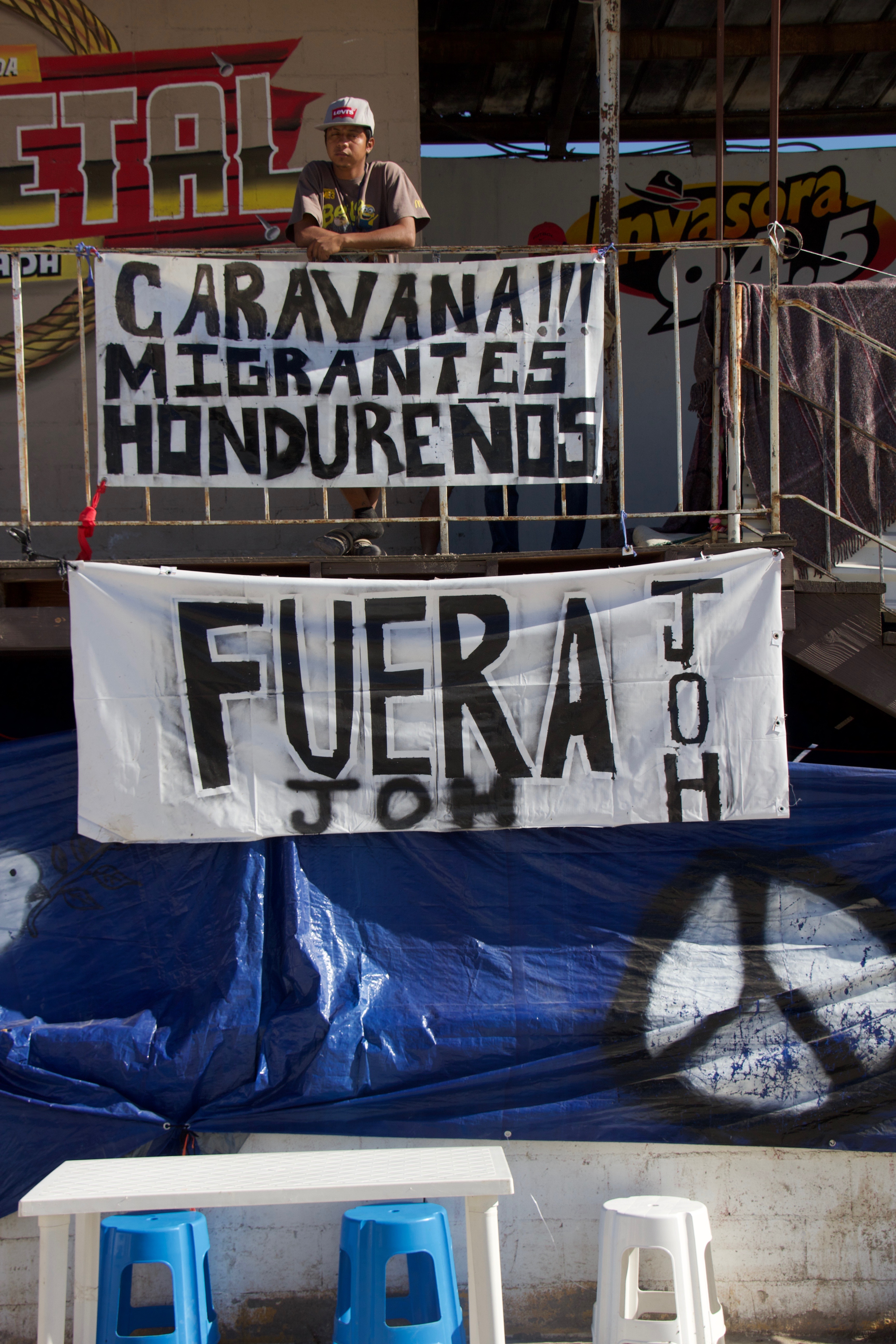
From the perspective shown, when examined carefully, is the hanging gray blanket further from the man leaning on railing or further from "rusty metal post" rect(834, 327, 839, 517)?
the man leaning on railing

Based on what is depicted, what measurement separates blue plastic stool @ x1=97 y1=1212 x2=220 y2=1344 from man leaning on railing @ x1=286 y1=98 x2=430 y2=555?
2.66 metres

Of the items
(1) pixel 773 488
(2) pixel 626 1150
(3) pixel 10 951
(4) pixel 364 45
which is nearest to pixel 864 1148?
(2) pixel 626 1150

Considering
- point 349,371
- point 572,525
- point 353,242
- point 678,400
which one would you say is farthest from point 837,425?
point 572,525

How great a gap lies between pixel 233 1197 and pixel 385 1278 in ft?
2.04

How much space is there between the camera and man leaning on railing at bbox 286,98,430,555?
4750mm

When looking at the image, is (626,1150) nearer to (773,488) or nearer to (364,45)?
(773,488)

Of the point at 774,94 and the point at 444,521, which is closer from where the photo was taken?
the point at 444,521

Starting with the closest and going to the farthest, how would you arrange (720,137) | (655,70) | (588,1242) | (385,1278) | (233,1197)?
(233,1197) → (385,1278) → (588,1242) → (720,137) → (655,70)

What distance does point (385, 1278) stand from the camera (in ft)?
11.5

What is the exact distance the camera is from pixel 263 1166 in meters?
3.58

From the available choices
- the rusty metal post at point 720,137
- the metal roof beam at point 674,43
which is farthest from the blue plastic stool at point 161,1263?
the metal roof beam at point 674,43

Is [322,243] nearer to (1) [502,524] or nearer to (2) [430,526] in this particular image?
(2) [430,526]

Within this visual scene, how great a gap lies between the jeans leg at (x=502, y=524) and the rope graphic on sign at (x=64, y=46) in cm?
264

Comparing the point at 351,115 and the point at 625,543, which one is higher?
the point at 351,115
